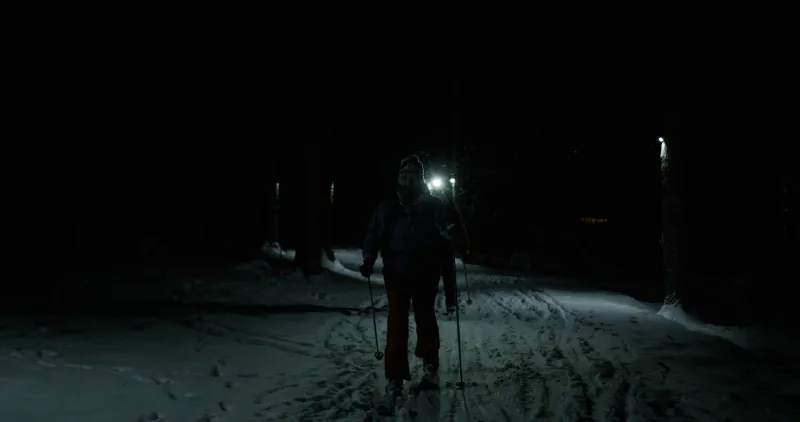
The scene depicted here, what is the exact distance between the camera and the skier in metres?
6.34

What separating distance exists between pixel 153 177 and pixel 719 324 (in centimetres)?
3255

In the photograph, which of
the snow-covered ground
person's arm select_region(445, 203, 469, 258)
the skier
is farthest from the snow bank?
the skier

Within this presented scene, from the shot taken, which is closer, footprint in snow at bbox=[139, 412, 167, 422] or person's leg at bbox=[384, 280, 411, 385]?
footprint in snow at bbox=[139, 412, 167, 422]

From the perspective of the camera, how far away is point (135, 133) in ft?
108

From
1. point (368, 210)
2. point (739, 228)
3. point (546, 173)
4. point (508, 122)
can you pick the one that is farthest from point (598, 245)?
point (368, 210)

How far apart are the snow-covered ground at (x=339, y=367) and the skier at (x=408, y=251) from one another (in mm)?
464

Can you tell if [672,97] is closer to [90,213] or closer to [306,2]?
[306,2]

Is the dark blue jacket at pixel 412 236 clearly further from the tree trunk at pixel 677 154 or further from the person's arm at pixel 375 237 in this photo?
the tree trunk at pixel 677 154

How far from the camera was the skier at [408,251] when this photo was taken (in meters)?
6.34

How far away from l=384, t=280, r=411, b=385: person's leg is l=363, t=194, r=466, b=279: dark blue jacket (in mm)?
174

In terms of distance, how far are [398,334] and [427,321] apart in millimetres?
367

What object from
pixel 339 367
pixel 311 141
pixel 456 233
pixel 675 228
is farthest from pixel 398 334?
pixel 311 141

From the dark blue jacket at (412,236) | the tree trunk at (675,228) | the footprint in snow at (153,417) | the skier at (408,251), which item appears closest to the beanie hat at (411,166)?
the skier at (408,251)

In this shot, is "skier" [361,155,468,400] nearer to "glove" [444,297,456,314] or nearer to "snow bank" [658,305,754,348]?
"snow bank" [658,305,754,348]
